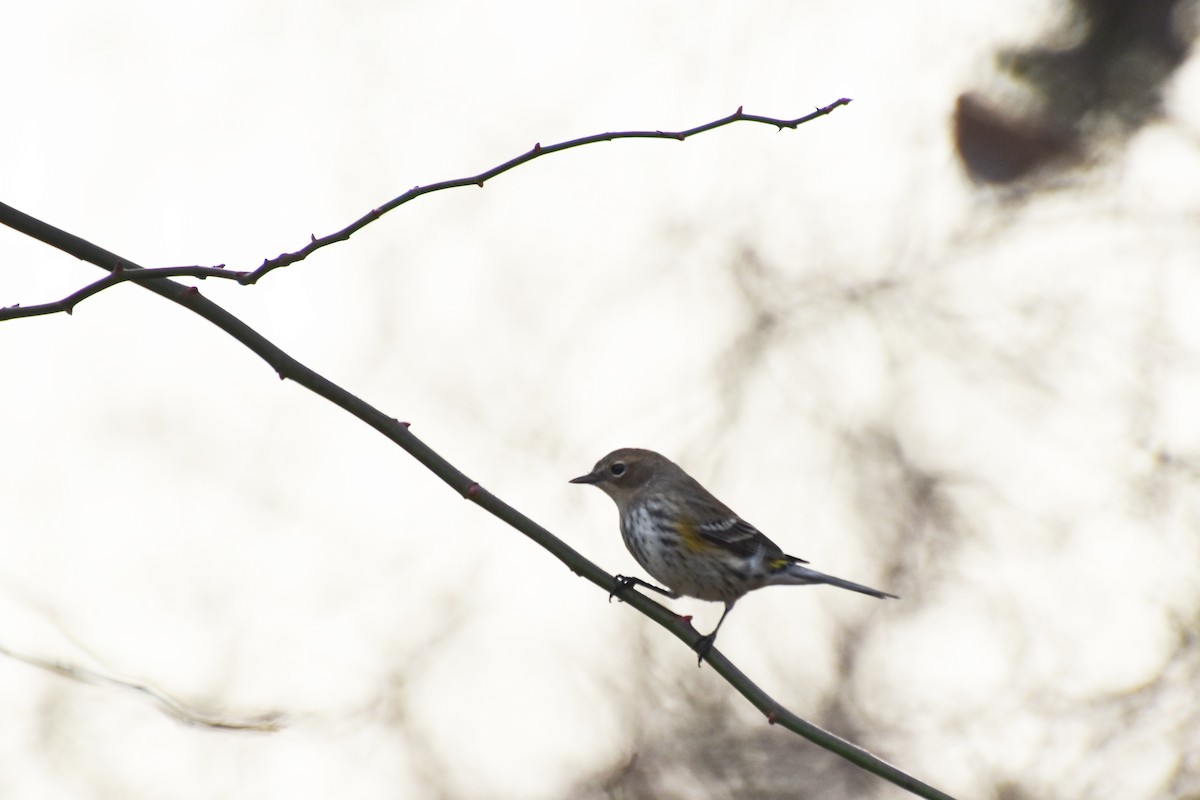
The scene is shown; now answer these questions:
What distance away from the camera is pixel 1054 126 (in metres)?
5.93

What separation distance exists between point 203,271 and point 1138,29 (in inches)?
202

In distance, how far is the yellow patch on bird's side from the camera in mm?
4246

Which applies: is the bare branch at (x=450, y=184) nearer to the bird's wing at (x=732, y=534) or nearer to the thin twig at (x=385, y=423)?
the thin twig at (x=385, y=423)

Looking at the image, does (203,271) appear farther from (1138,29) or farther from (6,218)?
(1138,29)

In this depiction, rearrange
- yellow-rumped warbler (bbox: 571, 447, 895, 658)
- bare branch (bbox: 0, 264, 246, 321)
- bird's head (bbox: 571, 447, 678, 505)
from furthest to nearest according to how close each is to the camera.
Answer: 1. bird's head (bbox: 571, 447, 678, 505)
2. yellow-rumped warbler (bbox: 571, 447, 895, 658)
3. bare branch (bbox: 0, 264, 246, 321)

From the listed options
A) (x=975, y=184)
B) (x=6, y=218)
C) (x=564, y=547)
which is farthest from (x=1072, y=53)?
(x=6, y=218)

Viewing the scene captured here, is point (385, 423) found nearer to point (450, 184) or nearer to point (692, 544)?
point (450, 184)

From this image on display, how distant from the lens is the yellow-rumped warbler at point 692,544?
4246 millimetres

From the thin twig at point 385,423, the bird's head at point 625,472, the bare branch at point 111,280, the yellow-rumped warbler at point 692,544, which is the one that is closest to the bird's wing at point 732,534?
the yellow-rumped warbler at point 692,544

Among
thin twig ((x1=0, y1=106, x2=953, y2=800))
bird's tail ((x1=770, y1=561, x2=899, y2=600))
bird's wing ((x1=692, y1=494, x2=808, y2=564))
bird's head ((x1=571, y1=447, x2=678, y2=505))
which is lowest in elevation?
thin twig ((x1=0, y1=106, x2=953, y2=800))

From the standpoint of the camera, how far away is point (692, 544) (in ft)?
14.0

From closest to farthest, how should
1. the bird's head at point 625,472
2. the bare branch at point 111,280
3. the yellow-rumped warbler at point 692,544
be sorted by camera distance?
the bare branch at point 111,280 < the yellow-rumped warbler at point 692,544 < the bird's head at point 625,472

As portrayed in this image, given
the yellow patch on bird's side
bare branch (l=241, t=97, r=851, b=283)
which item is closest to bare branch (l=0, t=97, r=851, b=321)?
bare branch (l=241, t=97, r=851, b=283)

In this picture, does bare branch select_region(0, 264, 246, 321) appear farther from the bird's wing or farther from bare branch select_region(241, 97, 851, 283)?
the bird's wing
